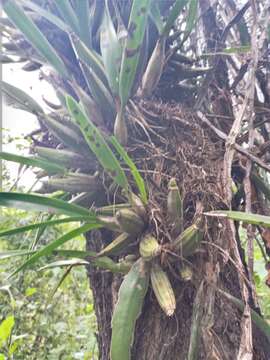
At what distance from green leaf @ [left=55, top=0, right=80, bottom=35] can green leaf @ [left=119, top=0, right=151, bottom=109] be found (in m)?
0.14

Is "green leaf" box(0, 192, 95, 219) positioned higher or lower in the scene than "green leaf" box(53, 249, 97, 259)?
higher

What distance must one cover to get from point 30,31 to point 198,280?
45 cm

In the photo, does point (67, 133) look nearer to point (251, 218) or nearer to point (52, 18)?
point (52, 18)

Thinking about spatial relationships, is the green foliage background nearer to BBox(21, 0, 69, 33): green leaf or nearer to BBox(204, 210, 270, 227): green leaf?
BBox(21, 0, 69, 33): green leaf

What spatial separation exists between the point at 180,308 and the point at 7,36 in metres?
0.62

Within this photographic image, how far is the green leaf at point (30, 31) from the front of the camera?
1.83 ft

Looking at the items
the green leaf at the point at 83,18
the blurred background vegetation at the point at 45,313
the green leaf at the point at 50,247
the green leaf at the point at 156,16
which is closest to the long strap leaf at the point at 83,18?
the green leaf at the point at 83,18

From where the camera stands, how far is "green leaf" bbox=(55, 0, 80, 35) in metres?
0.63

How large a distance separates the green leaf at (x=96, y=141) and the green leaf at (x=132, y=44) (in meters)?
0.11

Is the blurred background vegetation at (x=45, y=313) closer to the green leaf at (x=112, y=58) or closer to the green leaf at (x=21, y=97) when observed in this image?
the green leaf at (x=21, y=97)

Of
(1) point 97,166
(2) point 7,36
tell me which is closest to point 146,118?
(1) point 97,166

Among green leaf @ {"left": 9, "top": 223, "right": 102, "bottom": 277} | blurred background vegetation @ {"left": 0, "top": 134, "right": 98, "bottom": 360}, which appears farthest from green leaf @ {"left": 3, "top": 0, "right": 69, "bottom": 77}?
blurred background vegetation @ {"left": 0, "top": 134, "right": 98, "bottom": 360}

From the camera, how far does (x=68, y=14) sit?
0.64 meters

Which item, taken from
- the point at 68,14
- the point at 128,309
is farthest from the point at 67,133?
the point at 128,309
